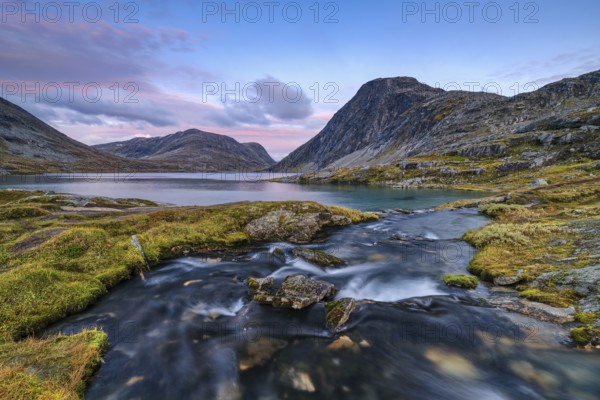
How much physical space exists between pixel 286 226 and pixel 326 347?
18.4 metres

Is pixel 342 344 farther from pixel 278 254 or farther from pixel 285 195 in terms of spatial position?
pixel 285 195

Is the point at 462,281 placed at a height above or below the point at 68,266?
below

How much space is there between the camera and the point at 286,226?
29266 mm

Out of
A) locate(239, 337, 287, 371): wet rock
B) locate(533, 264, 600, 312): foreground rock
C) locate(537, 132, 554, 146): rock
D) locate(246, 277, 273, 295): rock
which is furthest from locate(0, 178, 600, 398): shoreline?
locate(537, 132, 554, 146): rock

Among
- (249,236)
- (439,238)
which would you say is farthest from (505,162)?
(249,236)

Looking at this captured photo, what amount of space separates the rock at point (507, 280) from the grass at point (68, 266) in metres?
17.9

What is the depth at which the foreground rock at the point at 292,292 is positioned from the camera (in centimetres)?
1444

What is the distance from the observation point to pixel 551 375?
955 centimetres

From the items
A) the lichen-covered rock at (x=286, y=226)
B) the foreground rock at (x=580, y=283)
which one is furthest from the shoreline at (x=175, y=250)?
the foreground rock at (x=580, y=283)

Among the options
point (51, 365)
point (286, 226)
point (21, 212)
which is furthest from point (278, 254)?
point (21, 212)

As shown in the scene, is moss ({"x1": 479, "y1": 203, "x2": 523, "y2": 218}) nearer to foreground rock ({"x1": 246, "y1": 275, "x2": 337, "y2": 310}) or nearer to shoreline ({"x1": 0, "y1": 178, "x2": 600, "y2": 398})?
shoreline ({"x1": 0, "y1": 178, "x2": 600, "y2": 398})

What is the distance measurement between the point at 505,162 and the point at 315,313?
128378mm

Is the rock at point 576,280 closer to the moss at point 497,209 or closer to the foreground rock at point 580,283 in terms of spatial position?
the foreground rock at point 580,283

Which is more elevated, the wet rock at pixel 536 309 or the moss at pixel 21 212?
the moss at pixel 21 212
